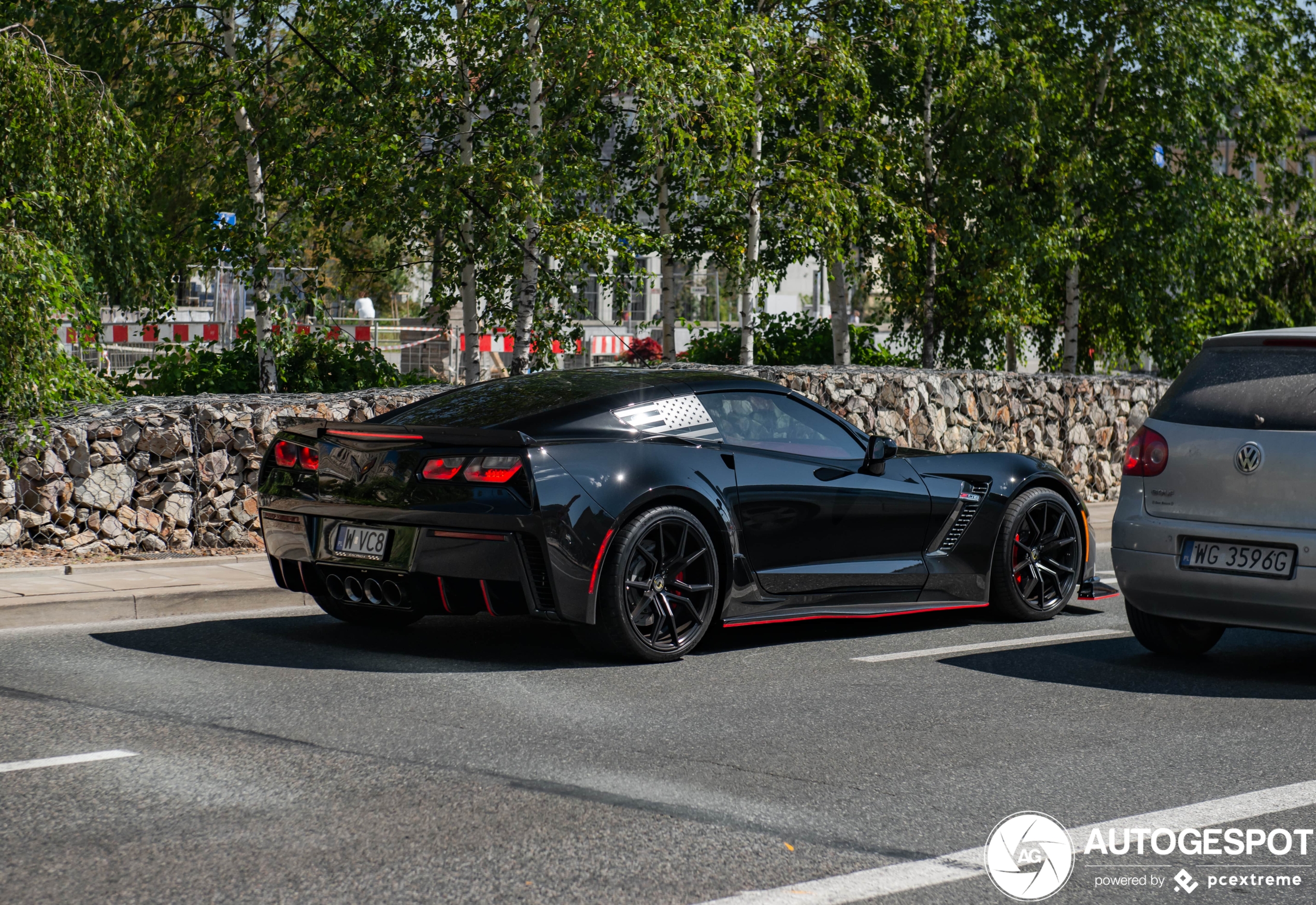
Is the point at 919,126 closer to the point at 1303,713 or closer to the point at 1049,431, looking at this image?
the point at 1049,431

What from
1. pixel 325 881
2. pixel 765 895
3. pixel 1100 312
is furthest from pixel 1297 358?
pixel 1100 312

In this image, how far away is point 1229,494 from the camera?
656cm

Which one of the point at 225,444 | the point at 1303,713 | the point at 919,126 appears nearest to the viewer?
the point at 1303,713

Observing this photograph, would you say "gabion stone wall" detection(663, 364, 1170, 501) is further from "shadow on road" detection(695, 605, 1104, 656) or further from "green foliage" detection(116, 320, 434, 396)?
"shadow on road" detection(695, 605, 1104, 656)

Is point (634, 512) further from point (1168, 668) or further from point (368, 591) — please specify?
point (1168, 668)

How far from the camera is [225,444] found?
993 cm

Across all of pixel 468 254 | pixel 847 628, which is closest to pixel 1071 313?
pixel 468 254

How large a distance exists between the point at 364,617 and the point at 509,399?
1.50 m

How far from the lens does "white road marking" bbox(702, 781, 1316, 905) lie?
12.1 ft

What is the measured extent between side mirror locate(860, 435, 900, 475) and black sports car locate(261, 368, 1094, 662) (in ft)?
0.03

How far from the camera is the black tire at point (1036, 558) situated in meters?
8.12

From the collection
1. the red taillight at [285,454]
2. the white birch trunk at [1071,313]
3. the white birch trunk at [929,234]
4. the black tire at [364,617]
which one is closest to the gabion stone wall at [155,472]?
the black tire at [364,617]

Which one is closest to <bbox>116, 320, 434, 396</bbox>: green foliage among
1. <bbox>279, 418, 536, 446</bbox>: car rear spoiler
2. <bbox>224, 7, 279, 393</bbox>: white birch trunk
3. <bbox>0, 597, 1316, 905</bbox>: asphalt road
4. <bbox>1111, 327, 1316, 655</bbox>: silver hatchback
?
<bbox>224, 7, 279, 393</bbox>: white birch trunk

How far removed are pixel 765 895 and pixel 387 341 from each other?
1229 inches
